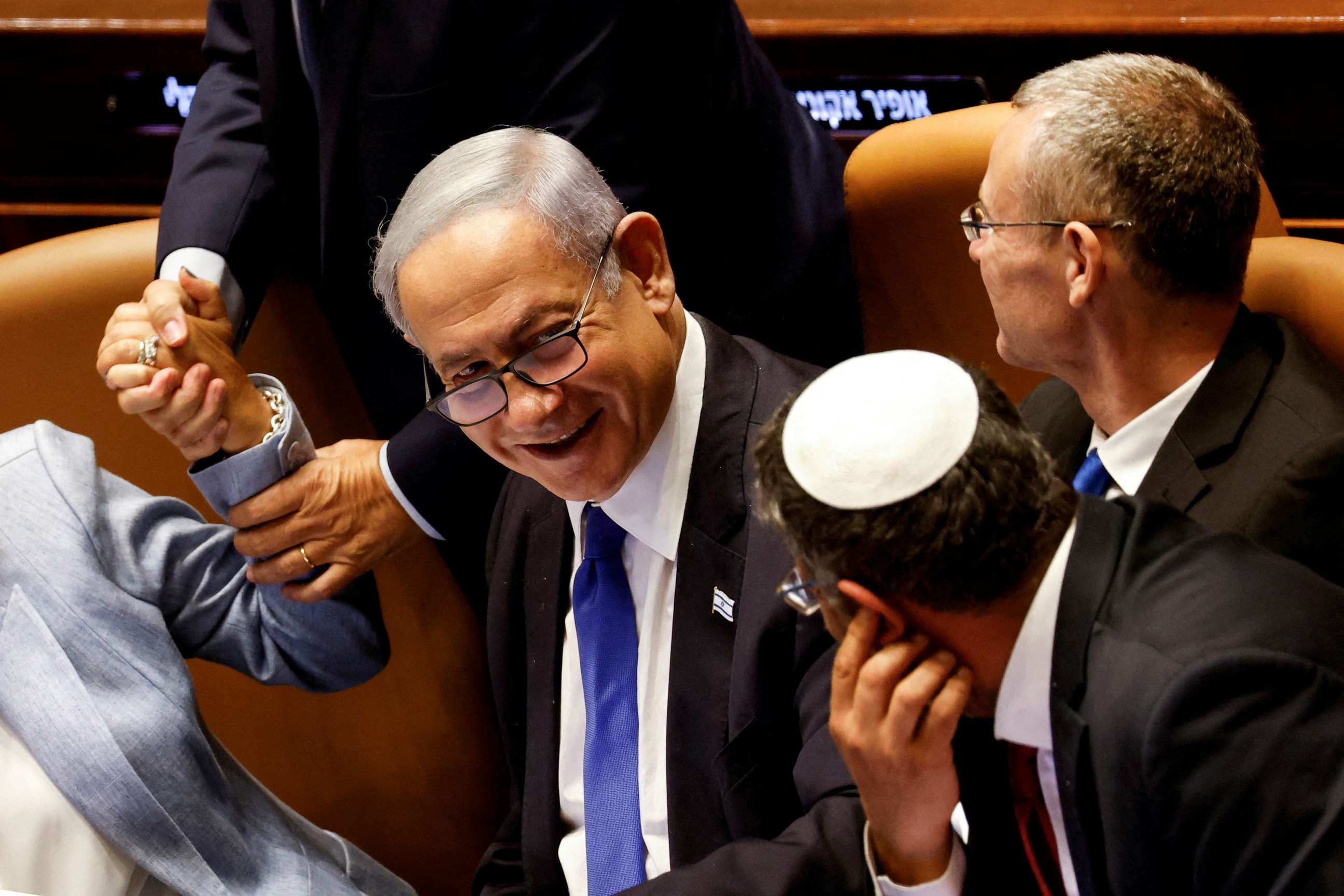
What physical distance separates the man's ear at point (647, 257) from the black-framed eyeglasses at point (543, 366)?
0.13ft

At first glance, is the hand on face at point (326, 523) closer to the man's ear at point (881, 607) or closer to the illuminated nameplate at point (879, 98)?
the man's ear at point (881, 607)

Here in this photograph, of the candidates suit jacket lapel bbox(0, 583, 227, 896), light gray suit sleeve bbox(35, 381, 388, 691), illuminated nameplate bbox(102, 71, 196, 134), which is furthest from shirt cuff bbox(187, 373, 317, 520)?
illuminated nameplate bbox(102, 71, 196, 134)

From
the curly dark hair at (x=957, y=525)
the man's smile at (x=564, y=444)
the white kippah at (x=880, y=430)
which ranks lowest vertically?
the man's smile at (x=564, y=444)

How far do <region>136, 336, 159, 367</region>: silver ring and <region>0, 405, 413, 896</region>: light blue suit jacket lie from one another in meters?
0.14

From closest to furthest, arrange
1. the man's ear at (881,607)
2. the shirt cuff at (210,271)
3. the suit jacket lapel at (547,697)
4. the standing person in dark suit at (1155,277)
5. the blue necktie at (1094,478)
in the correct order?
the man's ear at (881,607)
the standing person in dark suit at (1155,277)
the blue necktie at (1094,478)
the suit jacket lapel at (547,697)
the shirt cuff at (210,271)

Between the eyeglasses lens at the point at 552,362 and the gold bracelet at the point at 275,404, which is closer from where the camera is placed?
the eyeglasses lens at the point at 552,362

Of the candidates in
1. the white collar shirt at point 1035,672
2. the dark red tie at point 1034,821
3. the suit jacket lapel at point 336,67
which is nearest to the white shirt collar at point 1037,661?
the white collar shirt at point 1035,672

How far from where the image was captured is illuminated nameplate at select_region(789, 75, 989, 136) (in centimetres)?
244

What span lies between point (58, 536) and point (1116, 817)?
1245 mm

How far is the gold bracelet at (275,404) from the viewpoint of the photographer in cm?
173

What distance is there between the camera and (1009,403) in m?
1.10

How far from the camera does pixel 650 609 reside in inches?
63.0

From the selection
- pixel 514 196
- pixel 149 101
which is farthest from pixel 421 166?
pixel 149 101

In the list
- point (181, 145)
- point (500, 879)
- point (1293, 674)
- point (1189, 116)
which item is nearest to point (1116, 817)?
point (1293, 674)
